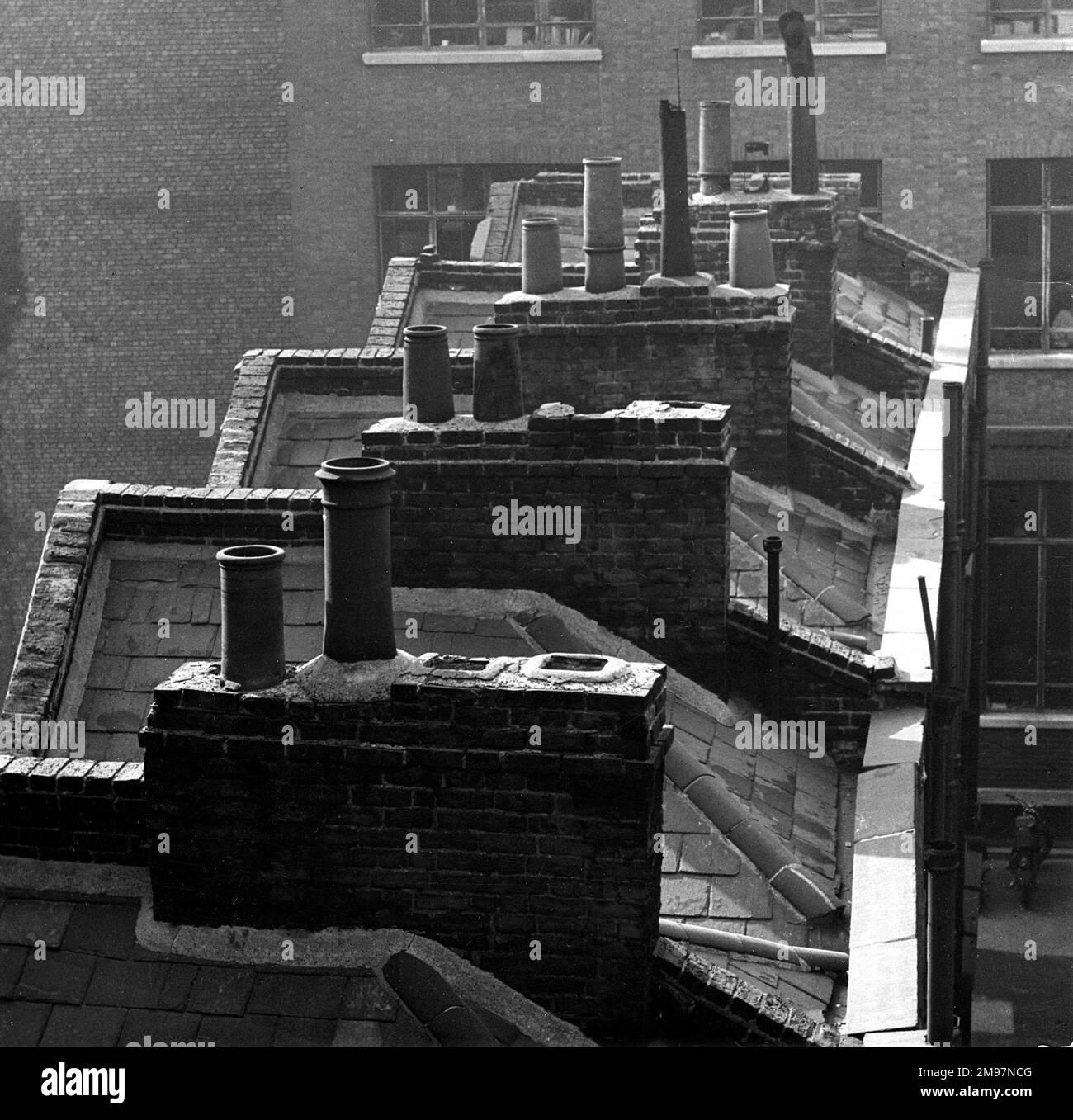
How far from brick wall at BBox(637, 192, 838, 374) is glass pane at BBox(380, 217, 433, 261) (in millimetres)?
10499

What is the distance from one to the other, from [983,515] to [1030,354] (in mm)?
3728

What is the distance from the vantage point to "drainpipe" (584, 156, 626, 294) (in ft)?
40.3

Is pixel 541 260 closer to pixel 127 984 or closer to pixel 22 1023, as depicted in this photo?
pixel 127 984

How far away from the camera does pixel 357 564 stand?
243 inches

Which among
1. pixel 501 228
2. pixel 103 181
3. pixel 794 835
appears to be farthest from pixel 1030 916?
pixel 103 181

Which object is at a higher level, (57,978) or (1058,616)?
(57,978)

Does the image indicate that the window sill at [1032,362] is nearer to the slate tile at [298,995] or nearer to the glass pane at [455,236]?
the glass pane at [455,236]

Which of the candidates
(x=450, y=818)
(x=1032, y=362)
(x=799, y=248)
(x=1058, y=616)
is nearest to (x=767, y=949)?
(x=450, y=818)

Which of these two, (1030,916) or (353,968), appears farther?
(1030,916)

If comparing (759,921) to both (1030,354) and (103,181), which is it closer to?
(1030,354)

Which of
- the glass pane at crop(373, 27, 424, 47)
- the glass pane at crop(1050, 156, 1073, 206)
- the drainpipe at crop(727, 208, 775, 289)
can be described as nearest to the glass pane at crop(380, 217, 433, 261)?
the glass pane at crop(373, 27, 424, 47)

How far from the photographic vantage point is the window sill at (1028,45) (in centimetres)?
2359

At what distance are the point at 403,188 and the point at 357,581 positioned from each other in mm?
20435

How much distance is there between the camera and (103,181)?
25.9m
